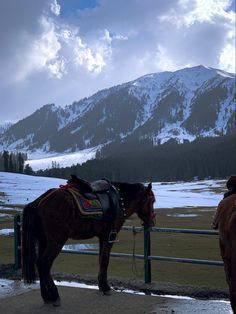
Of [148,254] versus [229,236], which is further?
[148,254]

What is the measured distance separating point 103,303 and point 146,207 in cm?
183

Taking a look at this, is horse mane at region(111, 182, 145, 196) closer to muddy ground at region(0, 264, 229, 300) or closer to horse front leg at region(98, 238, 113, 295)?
horse front leg at region(98, 238, 113, 295)

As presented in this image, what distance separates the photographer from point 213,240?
2223cm

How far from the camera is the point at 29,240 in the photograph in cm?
676

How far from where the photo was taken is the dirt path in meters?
6.35

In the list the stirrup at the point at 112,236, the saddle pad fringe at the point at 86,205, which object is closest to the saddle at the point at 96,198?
the saddle pad fringe at the point at 86,205

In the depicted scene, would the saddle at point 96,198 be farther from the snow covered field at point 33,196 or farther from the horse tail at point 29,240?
the snow covered field at point 33,196

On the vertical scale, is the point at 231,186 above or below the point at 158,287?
above

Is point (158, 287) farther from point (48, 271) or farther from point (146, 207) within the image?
point (48, 271)

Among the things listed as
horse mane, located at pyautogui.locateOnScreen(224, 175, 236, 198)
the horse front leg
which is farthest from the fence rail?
horse mane, located at pyautogui.locateOnScreen(224, 175, 236, 198)

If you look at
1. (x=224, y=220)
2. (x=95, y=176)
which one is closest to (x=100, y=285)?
(x=224, y=220)

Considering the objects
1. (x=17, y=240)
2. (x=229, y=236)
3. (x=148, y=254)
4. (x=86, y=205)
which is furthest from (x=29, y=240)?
(x=229, y=236)

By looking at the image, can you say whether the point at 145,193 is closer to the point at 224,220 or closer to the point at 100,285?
the point at 100,285

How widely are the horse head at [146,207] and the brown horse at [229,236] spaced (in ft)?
8.84
